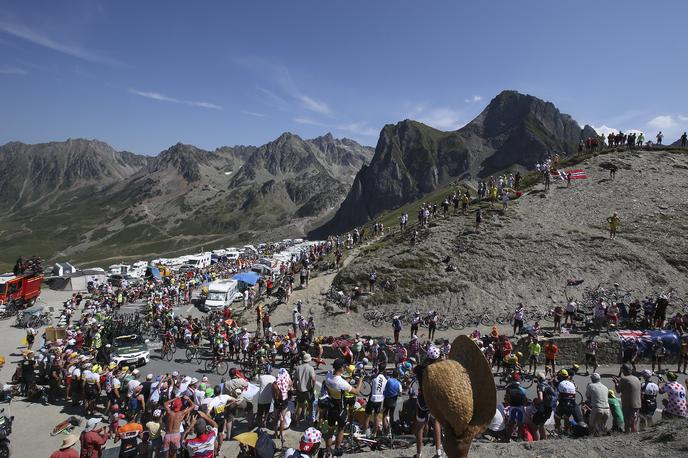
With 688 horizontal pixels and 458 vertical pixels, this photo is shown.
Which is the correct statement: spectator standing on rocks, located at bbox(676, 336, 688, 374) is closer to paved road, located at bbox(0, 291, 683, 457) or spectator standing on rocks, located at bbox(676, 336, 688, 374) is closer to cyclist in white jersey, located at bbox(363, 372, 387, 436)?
paved road, located at bbox(0, 291, 683, 457)

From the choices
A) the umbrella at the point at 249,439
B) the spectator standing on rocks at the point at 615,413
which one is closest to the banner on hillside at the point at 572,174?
the spectator standing on rocks at the point at 615,413

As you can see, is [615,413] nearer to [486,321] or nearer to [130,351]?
[486,321]

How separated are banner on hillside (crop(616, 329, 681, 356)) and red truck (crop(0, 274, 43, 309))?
47.3 m

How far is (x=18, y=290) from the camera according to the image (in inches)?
1423

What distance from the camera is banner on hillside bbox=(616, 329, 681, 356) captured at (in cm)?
1752

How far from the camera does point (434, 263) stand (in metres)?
31.8

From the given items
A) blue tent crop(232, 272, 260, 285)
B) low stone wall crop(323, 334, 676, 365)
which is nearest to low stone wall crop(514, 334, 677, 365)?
low stone wall crop(323, 334, 676, 365)

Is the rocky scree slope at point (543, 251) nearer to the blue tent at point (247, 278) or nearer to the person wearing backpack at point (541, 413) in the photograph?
the blue tent at point (247, 278)

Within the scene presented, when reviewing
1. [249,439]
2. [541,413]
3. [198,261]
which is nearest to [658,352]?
[541,413]

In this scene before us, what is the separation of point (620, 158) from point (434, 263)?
1123 inches

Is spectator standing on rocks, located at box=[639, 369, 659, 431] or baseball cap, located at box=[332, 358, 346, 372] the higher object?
baseball cap, located at box=[332, 358, 346, 372]

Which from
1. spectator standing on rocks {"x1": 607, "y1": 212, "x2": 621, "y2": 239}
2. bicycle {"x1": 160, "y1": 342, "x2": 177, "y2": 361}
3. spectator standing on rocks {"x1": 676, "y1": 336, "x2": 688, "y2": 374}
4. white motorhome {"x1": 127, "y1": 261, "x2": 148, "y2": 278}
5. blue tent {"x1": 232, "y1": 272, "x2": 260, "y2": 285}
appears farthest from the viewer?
white motorhome {"x1": 127, "y1": 261, "x2": 148, "y2": 278}

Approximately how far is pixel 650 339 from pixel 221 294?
32.3 m

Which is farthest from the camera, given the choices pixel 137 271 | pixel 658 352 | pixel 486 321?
pixel 137 271
